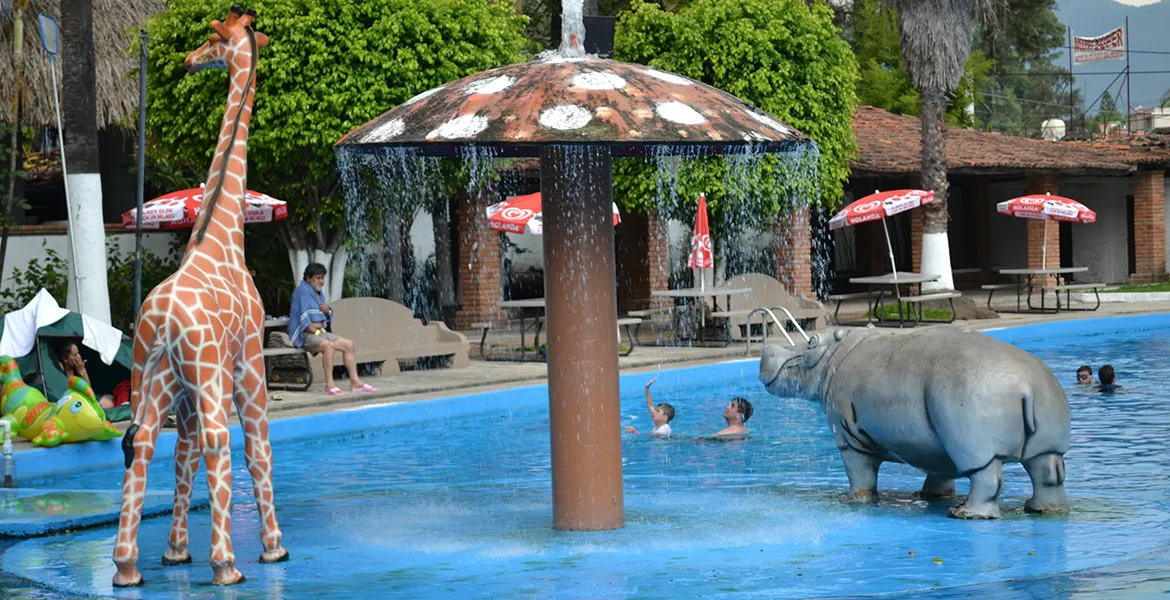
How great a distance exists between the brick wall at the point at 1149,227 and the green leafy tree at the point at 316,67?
63.5 feet

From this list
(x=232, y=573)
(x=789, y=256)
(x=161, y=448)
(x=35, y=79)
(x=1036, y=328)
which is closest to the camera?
(x=232, y=573)

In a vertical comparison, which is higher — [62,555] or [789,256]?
[789,256]

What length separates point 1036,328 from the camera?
2288 centimetres

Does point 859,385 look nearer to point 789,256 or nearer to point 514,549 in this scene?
point 514,549

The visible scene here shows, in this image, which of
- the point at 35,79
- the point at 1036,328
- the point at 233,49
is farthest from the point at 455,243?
the point at 233,49

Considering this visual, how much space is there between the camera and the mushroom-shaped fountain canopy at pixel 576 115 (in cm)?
768

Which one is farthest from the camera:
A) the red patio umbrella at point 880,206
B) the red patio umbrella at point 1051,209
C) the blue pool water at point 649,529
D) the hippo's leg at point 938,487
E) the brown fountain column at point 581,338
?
the red patio umbrella at point 1051,209

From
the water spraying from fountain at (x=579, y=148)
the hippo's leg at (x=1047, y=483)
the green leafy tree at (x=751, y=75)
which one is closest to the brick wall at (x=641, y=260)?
the green leafy tree at (x=751, y=75)

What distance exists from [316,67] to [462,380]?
4342mm

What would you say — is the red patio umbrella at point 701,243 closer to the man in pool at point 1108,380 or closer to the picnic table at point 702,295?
the picnic table at point 702,295

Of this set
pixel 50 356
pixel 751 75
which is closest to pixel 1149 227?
pixel 751 75

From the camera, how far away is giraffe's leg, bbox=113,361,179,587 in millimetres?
7672

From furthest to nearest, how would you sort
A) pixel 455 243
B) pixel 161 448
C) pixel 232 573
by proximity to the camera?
pixel 455 243 < pixel 161 448 < pixel 232 573

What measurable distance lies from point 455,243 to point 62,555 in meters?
19.3
